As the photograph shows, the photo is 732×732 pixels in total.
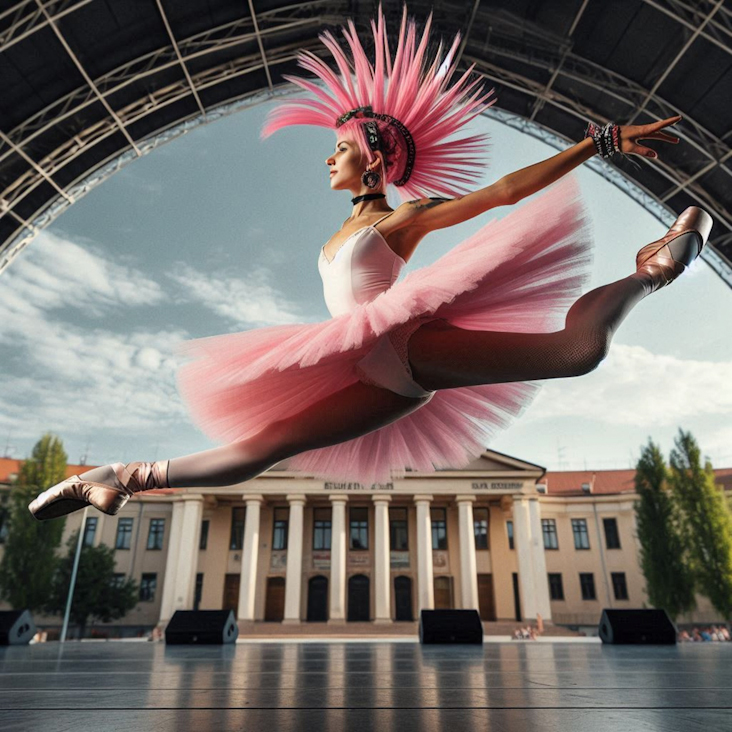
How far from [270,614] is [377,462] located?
30895 millimetres

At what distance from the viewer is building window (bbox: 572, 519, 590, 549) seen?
33.6 m

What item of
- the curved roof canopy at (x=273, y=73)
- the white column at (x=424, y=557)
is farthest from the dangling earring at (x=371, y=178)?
the white column at (x=424, y=557)

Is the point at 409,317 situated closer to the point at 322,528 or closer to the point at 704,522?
the point at 704,522

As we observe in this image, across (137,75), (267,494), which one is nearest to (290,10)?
(137,75)

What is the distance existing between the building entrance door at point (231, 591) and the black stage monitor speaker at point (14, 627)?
76.9 ft

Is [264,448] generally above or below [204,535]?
below

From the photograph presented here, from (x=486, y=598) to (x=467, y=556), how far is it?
4233 millimetres

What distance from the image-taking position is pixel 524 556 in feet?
95.3

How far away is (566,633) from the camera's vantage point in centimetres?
2694

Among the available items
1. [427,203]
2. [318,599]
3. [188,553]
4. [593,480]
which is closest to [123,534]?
[188,553]

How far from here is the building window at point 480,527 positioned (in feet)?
106

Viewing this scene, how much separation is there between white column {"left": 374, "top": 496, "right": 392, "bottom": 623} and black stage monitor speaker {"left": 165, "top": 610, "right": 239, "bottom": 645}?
19613 mm

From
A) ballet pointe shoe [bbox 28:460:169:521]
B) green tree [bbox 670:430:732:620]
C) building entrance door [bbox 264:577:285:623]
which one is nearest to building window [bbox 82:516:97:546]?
building entrance door [bbox 264:577:285:623]

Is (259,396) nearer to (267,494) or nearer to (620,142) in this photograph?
(620,142)
